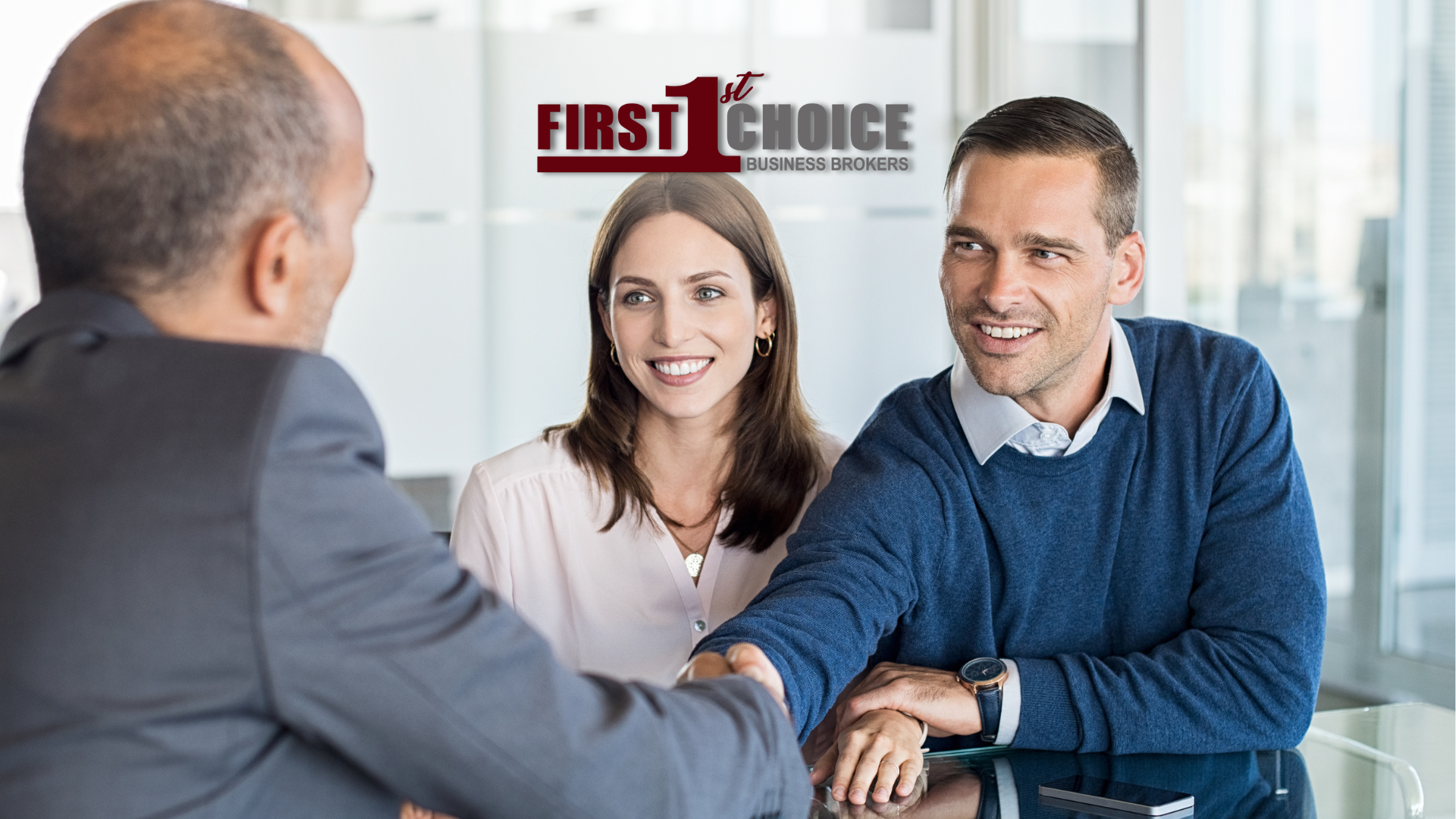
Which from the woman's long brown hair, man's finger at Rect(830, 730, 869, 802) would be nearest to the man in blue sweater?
man's finger at Rect(830, 730, 869, 802)

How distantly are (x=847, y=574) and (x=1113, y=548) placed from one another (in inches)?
16.3

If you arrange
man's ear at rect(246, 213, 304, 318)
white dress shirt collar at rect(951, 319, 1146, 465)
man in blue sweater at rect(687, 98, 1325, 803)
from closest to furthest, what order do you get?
man's ear at rect(246, 213, 304, 318) → man in blue sweater at rect(687, 98, 1325, 803) → white dress shirt collar at rect(951, 319, 1146, 465)

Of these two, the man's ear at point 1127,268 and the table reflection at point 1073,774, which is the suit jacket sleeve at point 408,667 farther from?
the man's ear at point 1127,268

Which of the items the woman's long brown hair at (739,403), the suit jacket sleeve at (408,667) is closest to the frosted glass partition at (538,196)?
the woman's long brown hair at (739,403)

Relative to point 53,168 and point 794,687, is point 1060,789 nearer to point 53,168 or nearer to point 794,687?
point 794,687

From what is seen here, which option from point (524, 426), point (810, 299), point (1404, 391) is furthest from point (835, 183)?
point (1404, 391)

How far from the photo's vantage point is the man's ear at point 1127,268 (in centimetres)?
211

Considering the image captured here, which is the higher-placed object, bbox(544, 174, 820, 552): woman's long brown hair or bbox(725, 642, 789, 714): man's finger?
bbox(544, 174, 820, 552): woman's long brown hair

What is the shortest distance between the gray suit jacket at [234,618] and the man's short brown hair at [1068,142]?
1320 mm

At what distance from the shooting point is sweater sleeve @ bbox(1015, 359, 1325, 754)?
179cm

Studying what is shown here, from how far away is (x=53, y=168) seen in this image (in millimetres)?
973

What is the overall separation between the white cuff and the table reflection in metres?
0.02

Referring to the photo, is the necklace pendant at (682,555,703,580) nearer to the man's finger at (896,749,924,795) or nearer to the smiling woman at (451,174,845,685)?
the smiling woman at (451,174,845,685)

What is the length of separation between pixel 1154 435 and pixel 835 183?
2.35 meters
